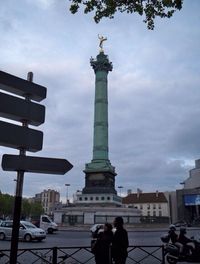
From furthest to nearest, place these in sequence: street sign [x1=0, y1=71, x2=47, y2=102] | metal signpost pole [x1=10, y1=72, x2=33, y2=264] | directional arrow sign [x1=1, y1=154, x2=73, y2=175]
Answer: street sign [x1=0, y1=71, x2=47, y2=102] → directional arrow sign [x1=1, y1=154, x2=73, y2=175] → metal signpost pole [x1=10, y1=72, x2=33, y2=264]

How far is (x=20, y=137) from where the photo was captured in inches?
228

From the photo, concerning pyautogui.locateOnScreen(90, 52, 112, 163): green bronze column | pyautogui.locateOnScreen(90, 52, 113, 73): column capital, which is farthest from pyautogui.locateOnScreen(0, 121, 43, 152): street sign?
pyautogui.locateOnScreen(90, 52, 113, 73): column capital

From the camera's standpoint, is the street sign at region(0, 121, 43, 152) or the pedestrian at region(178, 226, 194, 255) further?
the pedestrian at region(178, 226, 194, 255)

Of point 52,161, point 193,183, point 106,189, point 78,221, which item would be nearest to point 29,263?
point 52,161

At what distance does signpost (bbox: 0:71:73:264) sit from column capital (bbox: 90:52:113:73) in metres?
63.8

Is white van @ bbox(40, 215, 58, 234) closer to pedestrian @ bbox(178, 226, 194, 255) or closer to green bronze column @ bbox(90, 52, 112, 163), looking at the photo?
pedestrian @ bbox(178, 226, 194, 255)

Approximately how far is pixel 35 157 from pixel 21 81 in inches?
55.2

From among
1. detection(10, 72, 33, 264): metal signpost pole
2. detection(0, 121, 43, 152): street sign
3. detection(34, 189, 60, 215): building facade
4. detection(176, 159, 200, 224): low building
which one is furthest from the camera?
detection(34, 189, 60, 215): building facade

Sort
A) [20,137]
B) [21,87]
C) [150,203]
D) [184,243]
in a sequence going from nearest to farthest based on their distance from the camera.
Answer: [20,137]
[21,87]
[184,243]
[150,203]

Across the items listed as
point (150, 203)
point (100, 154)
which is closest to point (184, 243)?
point (100, 154)

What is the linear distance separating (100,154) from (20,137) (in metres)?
57.1

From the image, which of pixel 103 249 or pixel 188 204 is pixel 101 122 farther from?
pixel 103 249

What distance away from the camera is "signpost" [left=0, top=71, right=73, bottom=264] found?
5.70m

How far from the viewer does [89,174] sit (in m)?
62.2
